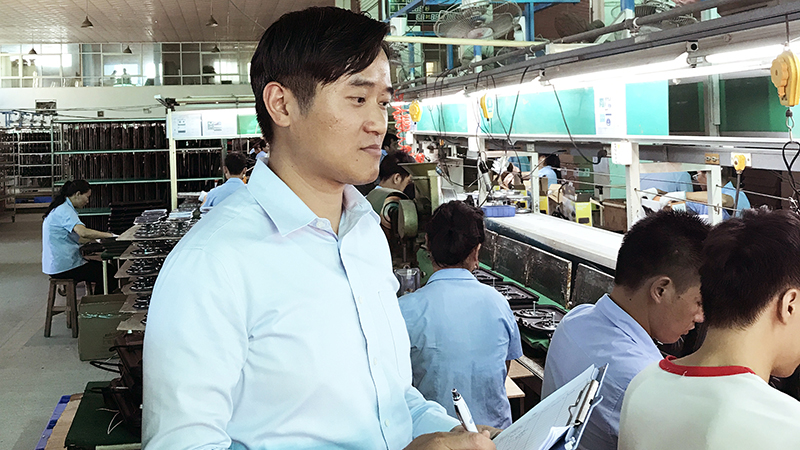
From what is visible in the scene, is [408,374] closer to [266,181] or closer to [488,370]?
[266,181]

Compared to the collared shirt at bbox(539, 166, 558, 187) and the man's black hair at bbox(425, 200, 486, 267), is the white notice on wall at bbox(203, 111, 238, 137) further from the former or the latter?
the man's black hair at bbox(425, 200, 486, 267)

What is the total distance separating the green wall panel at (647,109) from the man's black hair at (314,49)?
9.42 feet

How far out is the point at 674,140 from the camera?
11.8 feet

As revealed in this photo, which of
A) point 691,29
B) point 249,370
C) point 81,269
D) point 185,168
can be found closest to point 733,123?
point 691,29

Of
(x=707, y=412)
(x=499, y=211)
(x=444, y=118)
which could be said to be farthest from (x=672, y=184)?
(x=707, y=412)

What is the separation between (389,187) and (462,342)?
236 centimetres

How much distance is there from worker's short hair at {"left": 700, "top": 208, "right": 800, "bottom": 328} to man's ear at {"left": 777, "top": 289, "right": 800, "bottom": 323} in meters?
0.01

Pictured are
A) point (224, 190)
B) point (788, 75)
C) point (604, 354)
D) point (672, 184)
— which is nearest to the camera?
point (604, 354)

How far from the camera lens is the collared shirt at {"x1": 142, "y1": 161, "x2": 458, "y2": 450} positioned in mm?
1014

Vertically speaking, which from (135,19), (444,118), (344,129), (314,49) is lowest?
(344,129)

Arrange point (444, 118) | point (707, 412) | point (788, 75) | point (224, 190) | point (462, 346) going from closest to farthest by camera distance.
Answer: point (707, 412) < point (788, 75) < point (462, 346) < point (224, 190) < point (444, 118)

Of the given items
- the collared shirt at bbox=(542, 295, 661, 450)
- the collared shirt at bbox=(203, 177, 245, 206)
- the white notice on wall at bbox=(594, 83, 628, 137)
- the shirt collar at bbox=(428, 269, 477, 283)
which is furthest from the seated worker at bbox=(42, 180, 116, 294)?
the collared shirt at bbox=(542, 295, 661, 450)

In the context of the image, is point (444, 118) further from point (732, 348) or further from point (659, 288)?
point (732, 348)

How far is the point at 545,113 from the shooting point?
4.98 metres
